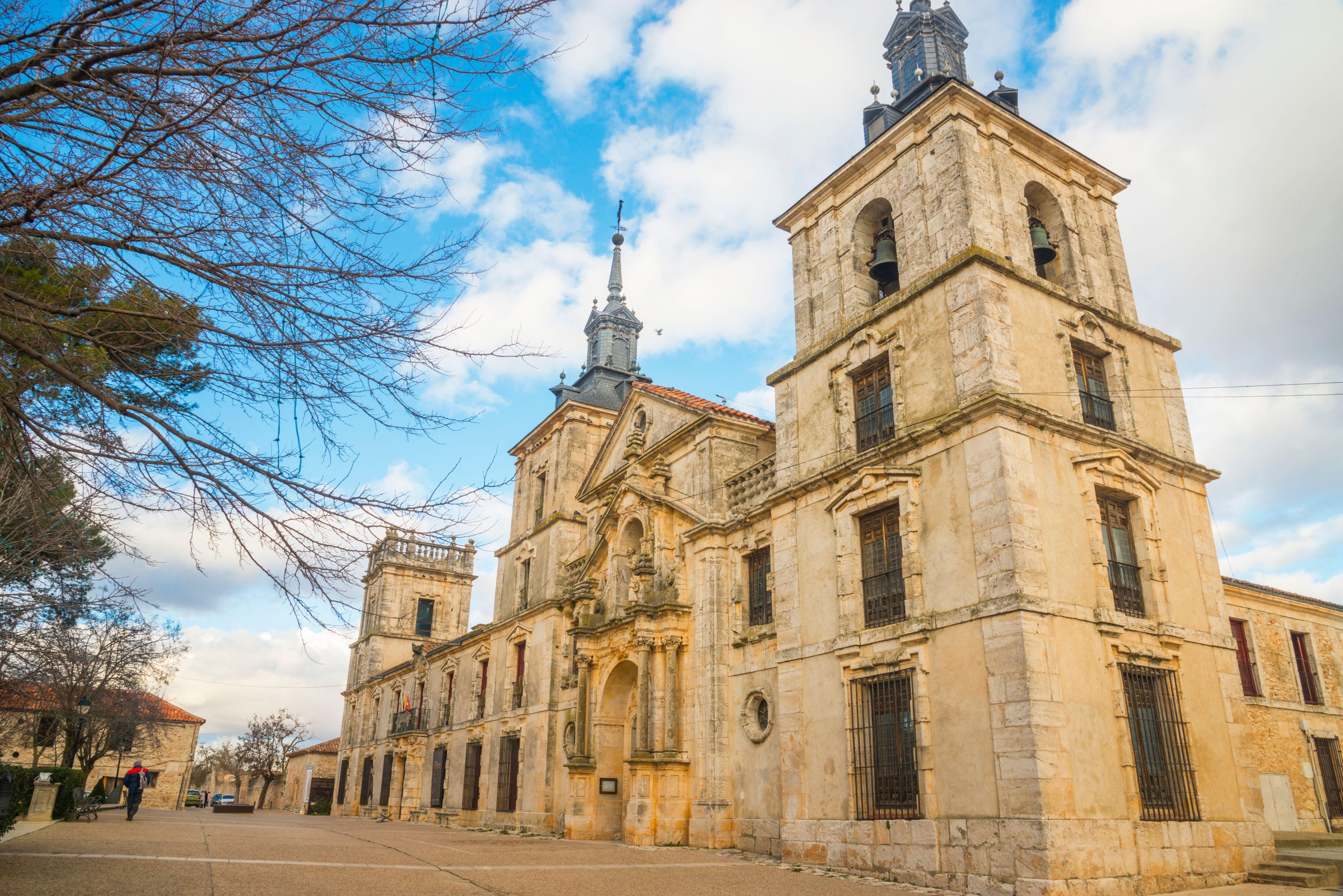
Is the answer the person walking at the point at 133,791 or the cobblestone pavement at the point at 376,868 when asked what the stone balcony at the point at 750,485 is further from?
the person walking at the point at 133,791

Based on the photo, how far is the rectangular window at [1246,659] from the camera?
1889cm

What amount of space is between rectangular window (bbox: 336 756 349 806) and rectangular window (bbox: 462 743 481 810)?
1806cm

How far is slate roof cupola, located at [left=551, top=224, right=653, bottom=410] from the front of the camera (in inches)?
1242

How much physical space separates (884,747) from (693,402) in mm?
10222

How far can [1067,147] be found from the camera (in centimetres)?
1548

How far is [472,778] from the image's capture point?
89.1ft

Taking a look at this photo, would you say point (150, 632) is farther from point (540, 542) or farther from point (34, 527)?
point (34, 527)

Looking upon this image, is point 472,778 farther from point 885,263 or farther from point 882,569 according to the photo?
point 885,263

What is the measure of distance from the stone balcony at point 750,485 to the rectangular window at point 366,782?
1146 inches

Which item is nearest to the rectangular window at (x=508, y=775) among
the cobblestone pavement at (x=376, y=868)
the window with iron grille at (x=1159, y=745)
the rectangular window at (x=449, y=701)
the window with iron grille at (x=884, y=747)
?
the rectangular window at (x=449, y=701)

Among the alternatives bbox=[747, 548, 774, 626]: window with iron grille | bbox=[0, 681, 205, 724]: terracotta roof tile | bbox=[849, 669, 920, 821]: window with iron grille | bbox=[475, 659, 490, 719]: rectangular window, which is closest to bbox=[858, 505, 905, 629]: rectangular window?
bbox=[849, 669, 920, 821]: window with iron grille

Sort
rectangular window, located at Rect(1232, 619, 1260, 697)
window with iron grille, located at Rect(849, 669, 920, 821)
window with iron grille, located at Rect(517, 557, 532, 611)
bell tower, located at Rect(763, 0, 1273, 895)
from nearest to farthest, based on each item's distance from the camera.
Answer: bell tower, located at Rect(763, 0, 1273, 895)
window with iron grille, located at Rect(849, 669, 920, 821)
rectangular window, located at Rect(1232, 619, 1260, 697)
window with iron grille, located at Rect(517, 557, 532, 611)

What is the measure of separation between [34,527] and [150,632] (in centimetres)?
1302

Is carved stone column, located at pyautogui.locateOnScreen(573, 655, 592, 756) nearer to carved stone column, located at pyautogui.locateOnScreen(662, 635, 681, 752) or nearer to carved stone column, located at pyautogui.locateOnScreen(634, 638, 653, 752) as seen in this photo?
carved stone column, located at pyautogui.locateOnScreen(634, 638, 653, 752)
